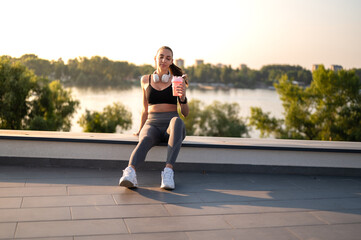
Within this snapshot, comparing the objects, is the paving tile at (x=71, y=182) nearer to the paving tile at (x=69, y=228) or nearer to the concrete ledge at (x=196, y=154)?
the concrete ledge at (x=196, y=154)

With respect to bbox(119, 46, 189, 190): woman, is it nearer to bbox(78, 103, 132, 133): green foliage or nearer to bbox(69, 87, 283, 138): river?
bbox(69, 87, 283, 138): river

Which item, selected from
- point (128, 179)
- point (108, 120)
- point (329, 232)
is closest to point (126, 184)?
point (128, 179)

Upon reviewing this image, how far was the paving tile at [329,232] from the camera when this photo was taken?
1.85m

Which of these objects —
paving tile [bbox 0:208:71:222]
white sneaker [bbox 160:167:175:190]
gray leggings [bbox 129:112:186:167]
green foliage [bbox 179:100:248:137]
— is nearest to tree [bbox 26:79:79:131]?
green foliage [bbox 179:100:248:137]

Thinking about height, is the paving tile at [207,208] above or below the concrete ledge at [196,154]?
below

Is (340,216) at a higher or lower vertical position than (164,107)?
lower

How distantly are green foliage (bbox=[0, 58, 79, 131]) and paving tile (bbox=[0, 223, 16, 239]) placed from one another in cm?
2323

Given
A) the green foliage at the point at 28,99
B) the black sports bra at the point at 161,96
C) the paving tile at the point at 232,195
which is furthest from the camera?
the green foliage at the point at 28,99

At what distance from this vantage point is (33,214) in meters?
2.00

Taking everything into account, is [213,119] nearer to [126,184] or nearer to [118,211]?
[126,184]

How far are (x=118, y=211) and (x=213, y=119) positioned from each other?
3306 cm

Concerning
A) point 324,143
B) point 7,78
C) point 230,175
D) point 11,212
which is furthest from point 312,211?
point 7,78

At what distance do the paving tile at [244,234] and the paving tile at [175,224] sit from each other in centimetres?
6

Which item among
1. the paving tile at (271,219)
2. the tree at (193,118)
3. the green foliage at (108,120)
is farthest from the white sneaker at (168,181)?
the tree at (193,118)
